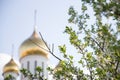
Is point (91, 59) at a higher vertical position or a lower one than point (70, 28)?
lower

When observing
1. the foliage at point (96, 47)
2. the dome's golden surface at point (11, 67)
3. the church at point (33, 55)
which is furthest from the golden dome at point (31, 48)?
the foliage at point (96, 47)

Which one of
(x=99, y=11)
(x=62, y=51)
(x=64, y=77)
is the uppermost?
(x=99, y=11)

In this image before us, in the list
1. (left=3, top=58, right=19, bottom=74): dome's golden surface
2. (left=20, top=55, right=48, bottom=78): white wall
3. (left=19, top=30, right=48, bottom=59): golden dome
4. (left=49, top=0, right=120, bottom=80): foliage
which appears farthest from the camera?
(left=3, top=58, right=19, bottom=74): dome's golden surface

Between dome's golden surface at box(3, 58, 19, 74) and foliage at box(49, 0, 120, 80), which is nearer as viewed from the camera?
foliage at box(49, 0, 120, 80)

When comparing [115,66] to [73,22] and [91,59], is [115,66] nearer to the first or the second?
[91,59]

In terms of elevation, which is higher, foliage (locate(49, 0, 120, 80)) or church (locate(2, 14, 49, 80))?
foliage (locate(49, 0, 120, 80))

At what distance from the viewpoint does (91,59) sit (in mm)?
9344

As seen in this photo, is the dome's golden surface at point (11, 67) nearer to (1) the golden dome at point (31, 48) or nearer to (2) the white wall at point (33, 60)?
(2) the white wall at point (33, 60)

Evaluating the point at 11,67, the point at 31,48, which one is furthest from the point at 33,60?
the point at 11,67

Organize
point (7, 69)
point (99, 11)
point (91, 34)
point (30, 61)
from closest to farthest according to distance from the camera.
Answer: point (99, 11) → point (91, 34) → point (30, 61) → point (7, 69)

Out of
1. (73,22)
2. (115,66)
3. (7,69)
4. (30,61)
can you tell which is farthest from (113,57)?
(7,69)

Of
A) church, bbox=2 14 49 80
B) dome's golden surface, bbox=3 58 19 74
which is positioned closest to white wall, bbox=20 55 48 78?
church, bbox=2 14 49 80

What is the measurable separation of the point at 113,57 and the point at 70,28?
136cm

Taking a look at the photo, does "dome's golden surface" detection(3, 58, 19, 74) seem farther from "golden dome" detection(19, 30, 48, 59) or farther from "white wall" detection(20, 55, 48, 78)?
"golden dome" detection(19, 30, 48, 59)
